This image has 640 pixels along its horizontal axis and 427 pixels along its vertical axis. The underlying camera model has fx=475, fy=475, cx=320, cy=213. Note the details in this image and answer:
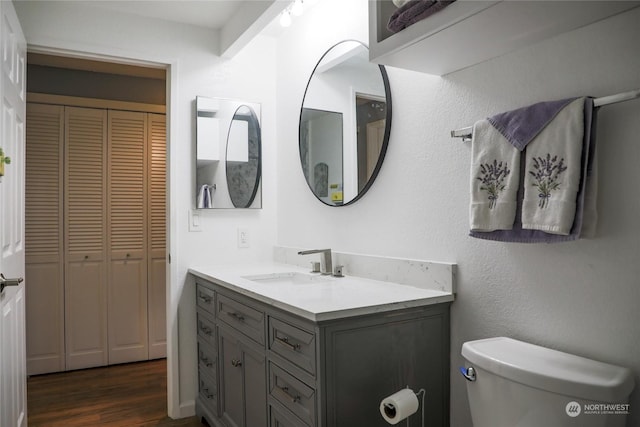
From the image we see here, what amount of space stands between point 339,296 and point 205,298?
111cm

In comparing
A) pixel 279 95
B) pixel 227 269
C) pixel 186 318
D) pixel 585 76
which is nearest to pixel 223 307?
pixel 227 269

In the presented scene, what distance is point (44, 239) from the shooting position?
11.1 feet

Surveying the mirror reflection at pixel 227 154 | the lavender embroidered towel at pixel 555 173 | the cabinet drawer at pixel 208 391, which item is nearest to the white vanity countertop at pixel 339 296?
the lavender embroidered towel at pixel 555 173

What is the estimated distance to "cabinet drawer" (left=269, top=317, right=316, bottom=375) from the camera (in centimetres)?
150

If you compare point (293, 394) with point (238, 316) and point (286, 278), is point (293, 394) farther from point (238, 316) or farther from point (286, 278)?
point (286, 278)

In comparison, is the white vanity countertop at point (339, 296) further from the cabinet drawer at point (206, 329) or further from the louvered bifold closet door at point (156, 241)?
the louvered bifold closet door at point (156, 241)

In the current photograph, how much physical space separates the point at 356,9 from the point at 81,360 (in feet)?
10.1

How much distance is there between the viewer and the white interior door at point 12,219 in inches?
71.7

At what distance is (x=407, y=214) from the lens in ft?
6.40

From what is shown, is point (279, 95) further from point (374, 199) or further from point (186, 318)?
point (186, 318)

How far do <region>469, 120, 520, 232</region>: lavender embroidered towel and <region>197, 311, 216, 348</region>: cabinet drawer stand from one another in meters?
1.54

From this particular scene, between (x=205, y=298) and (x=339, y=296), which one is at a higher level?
(x=339, y=296)

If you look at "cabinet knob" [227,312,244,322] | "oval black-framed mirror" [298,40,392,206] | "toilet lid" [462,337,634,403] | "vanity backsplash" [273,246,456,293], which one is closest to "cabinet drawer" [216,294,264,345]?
"cabinet knob" [227,312,244,322]

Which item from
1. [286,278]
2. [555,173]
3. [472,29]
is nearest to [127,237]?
[286,278]
